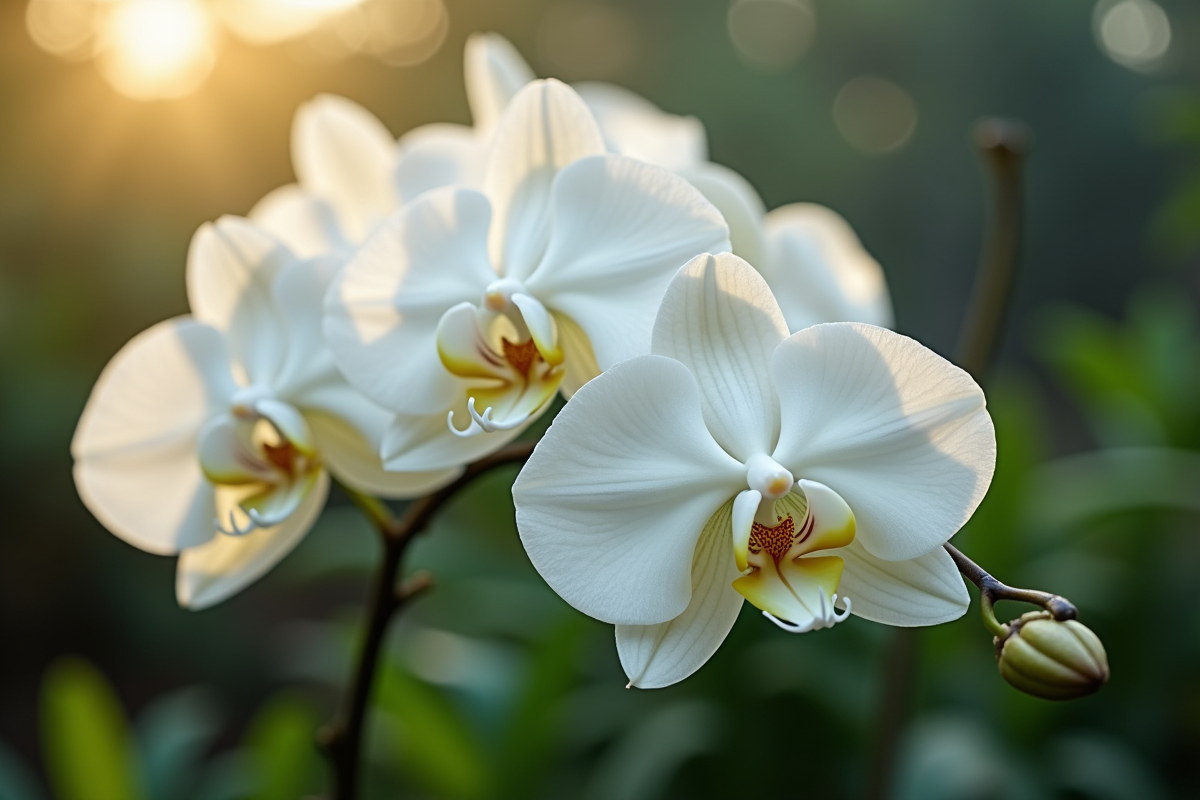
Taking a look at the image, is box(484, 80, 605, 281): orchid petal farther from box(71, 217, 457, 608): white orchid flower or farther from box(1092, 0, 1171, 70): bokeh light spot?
box(1092, 0, 1171, 70): bokeh light spot

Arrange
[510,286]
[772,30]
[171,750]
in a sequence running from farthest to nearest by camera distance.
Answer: [772,30]
[171,750]
[510,286]

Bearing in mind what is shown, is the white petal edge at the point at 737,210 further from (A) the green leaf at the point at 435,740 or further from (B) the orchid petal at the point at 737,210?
(A) the green leaf at the point at 435,740

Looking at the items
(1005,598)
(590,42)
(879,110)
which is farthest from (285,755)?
(879,110)

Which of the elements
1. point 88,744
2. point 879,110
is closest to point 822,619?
point 88,744

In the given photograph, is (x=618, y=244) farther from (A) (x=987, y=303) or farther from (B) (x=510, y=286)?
(A) (x=987, y=303)

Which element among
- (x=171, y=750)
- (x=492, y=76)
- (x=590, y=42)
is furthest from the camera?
(x=590, y=42)

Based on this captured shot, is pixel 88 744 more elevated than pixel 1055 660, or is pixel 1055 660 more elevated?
pixel 1055 660

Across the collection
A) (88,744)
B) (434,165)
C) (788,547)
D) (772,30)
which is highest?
(434,165)

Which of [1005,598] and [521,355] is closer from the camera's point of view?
[1005,598]
